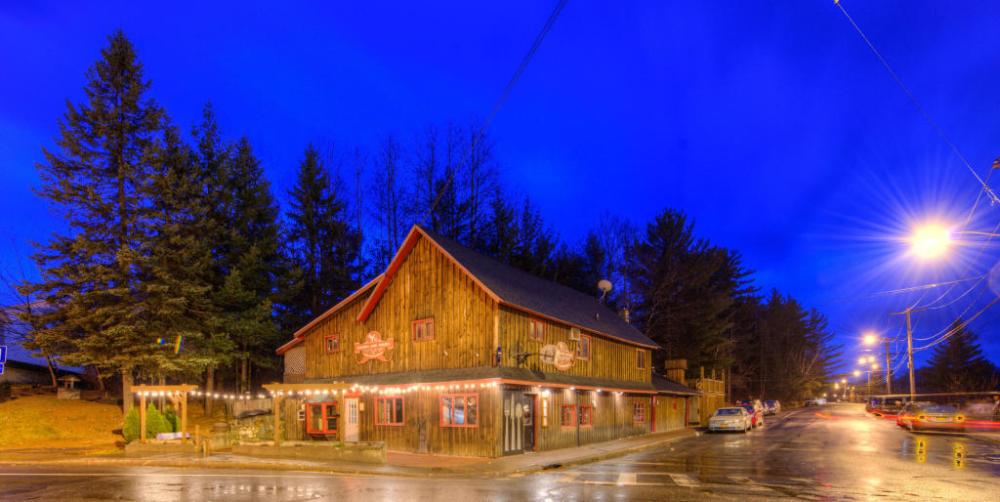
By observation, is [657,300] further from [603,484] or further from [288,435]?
[603,484]

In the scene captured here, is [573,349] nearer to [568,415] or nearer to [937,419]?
[568,415]

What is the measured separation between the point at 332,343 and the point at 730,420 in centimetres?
2288

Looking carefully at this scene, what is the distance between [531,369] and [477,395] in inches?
119

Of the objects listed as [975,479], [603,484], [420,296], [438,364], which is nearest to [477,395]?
[438,364]

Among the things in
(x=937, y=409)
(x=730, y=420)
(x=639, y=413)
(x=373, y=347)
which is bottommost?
(x=730, y=420)

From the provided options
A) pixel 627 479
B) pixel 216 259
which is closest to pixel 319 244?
pixel 216 259

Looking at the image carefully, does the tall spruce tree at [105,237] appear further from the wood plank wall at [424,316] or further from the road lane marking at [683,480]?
the road lane marking at [683,480]

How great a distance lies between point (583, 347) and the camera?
28.7 metres

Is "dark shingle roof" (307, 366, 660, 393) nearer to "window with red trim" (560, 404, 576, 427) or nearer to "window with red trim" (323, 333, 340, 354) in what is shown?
"window with red trim" (560, 404, 576, 427)

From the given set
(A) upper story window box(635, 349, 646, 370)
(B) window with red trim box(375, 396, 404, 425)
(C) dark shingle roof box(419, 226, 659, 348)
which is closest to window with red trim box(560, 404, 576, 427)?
(C) dark shingle roof box(419, 226, 659, 348)

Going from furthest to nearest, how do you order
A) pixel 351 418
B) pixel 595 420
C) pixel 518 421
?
pixel 595 420
pixel 351 418
pixel 518 421

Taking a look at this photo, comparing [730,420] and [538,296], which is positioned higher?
[538,296]

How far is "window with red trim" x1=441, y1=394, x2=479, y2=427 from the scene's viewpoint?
22.2 m

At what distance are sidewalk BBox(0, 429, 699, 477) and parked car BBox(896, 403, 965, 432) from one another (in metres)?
19.4
